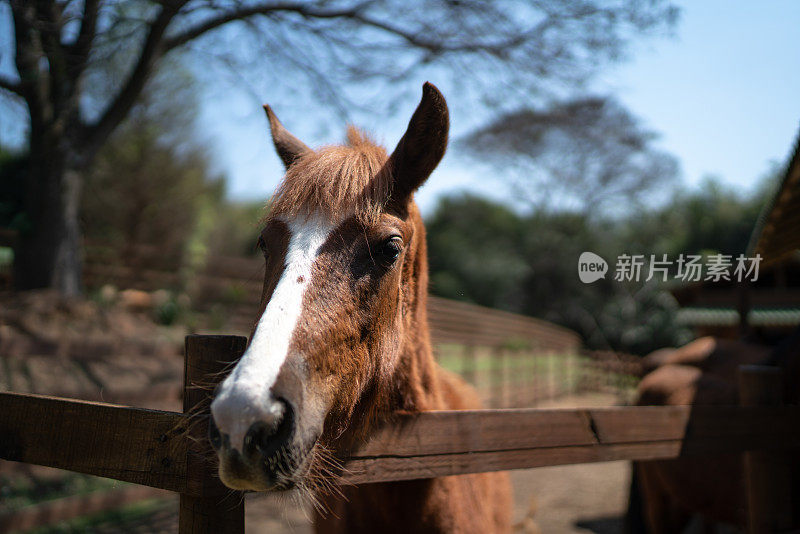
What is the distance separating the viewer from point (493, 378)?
48.6ft

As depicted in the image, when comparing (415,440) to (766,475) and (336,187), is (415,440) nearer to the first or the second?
(336,187)

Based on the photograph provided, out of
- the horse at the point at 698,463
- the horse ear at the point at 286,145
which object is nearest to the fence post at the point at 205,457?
the horse ear at the point at 286,145

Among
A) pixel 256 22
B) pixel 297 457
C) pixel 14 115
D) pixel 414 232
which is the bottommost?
pixel 297 457

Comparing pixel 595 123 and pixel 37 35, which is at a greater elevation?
pixel 595 123

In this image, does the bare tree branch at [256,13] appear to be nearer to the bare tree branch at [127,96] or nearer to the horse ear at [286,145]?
the bare tree branch at [127,96]

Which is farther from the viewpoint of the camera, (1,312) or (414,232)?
(1,312)

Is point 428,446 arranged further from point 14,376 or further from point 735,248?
point 735,248

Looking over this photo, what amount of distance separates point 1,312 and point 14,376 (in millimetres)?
779

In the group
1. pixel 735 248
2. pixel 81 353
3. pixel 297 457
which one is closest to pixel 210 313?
pixel 81 353

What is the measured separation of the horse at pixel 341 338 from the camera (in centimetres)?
110

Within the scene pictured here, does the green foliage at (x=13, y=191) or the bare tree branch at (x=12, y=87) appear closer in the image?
the bare tree branch at (x=12, y=87)

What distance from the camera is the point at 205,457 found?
1202 millimetres

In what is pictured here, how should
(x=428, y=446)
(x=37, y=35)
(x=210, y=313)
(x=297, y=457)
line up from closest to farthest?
(x=297, y=457)
(x=428, y=446)
(x=37, y=35)
(x=210, y=313)

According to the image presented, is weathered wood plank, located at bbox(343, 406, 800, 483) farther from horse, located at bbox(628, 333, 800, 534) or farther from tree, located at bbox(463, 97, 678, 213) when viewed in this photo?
tree, located at bbox(463, 97, 678, 213)
